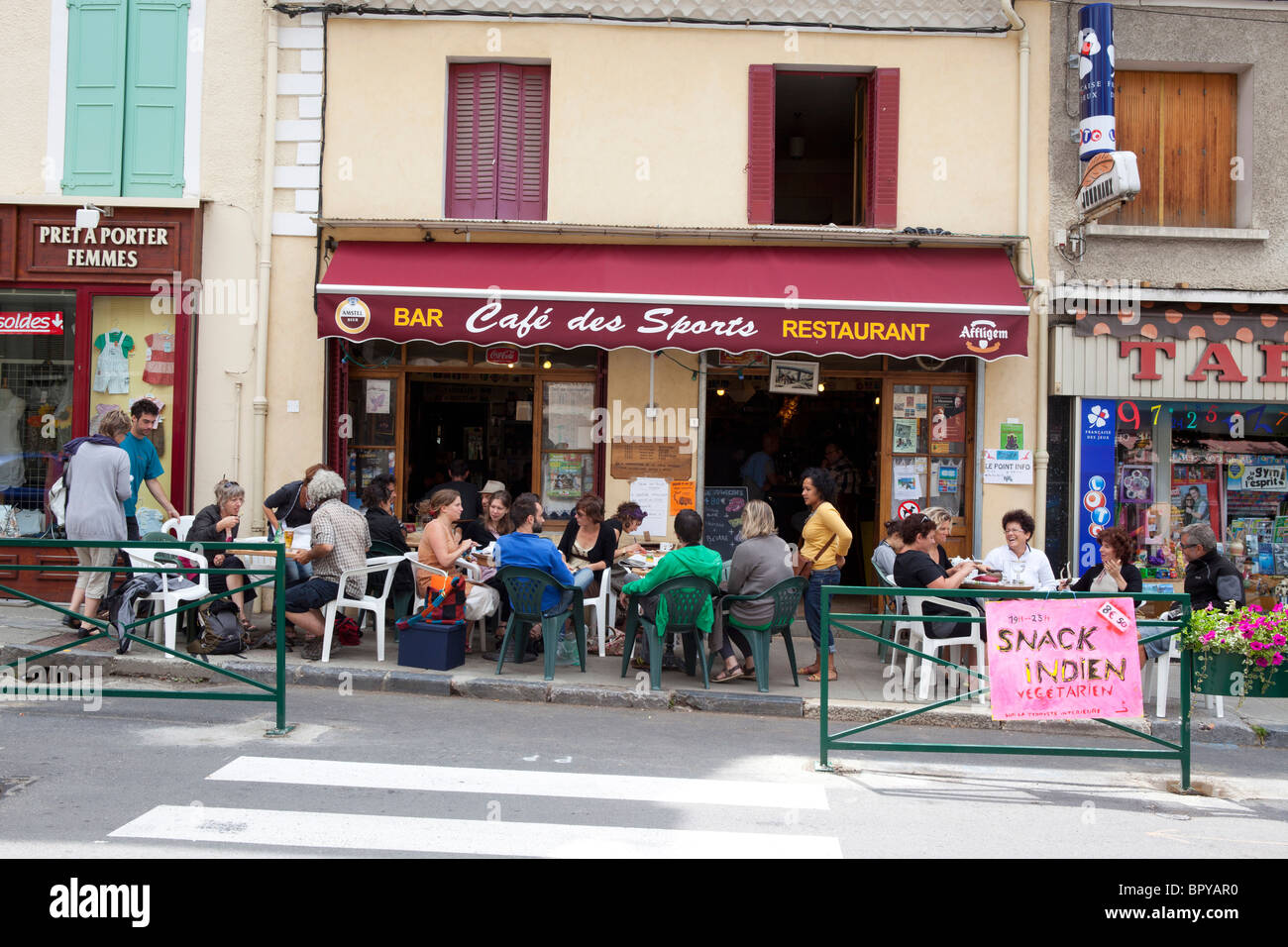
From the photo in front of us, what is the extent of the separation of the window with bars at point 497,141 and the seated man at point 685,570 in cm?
441

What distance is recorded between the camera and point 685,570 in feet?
24.6

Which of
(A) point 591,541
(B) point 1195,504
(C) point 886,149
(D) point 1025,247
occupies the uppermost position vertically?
(C) point 886,149

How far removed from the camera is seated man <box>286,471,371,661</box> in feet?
26.3

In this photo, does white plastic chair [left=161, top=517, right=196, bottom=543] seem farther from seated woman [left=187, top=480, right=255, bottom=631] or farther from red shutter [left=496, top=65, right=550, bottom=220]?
red shutter [left=496, top=65, right=550, bottom=220]

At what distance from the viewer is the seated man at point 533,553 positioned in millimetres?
7699

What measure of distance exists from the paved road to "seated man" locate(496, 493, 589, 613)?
1.01m

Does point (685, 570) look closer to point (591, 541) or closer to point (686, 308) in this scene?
point (591, 541)

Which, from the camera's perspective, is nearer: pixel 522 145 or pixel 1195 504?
pixel 1195 504

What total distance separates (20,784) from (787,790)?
13.0 ft

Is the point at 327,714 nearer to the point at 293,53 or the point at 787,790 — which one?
the point at 787,790

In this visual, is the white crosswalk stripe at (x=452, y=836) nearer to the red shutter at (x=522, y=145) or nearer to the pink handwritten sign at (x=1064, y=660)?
the pink handwritten sign at (x=1064, y=660)

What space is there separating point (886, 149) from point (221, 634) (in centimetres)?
779

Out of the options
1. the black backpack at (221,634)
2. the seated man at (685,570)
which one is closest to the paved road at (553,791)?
the seated man at (685,570)

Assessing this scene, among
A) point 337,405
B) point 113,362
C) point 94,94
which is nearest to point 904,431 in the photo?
point 337,405
